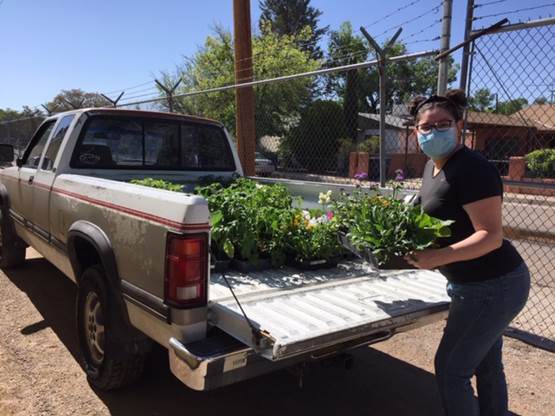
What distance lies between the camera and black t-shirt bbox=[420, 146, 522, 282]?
88.7 inches

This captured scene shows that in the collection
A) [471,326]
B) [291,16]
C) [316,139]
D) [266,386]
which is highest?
[291,16]

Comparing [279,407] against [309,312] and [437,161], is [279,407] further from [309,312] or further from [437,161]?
[437,161]

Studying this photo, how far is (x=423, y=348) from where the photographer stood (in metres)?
4.30

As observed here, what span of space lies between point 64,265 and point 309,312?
7.70 feet

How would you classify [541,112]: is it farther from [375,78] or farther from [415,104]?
[375,78]

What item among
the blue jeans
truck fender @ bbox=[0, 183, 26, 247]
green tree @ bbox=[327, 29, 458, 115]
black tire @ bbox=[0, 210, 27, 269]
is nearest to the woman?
the blue jeans

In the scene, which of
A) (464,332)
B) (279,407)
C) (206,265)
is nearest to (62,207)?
(206,265)

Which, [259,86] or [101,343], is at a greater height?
[259,86]

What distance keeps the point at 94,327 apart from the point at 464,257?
2.48 m

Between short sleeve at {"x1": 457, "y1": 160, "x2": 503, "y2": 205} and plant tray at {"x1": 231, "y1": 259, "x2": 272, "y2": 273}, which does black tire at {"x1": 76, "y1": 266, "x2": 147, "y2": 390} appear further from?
short sleeve at {"x1": 457, "y1": 160, "x2": 503, "y2": 205}

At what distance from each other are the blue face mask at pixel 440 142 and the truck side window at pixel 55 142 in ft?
10.8

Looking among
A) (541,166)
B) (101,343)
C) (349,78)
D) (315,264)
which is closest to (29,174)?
(101,343)

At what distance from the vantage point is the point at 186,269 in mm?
2424

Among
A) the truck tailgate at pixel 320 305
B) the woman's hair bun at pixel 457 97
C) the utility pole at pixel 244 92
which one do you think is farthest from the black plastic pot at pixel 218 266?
the utility pole at pixel 244 92
